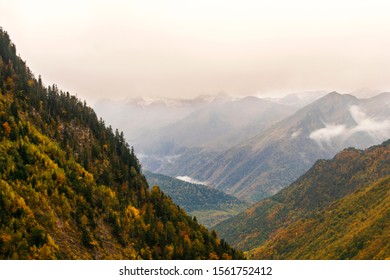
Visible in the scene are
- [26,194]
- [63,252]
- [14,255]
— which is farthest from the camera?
[26,194]

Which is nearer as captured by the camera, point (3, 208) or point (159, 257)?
point (3, 208)

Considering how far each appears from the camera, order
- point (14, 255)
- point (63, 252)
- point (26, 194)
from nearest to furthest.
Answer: point (14, 255), point (63, 252), point (26, 194)
